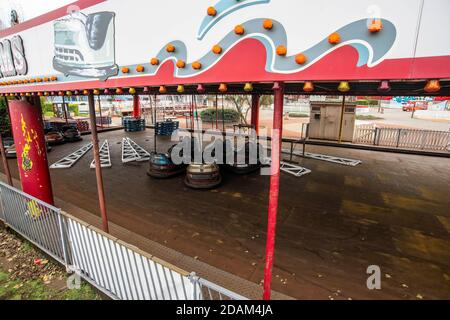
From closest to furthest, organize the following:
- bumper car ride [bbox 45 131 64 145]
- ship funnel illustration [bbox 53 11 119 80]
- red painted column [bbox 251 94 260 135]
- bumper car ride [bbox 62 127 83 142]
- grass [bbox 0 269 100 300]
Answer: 1. ship funnel illustration [bbox 53 11 119 80]
2. grass [bbox 0 269 100 300]
3. bumper car ride [bbox 45 131 64 145]
4. red painted column [bbox 251 94 260 135]
5. bumper car ride [bbox 62 127 83 142]

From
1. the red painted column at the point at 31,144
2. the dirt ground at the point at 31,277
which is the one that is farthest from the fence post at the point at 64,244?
the red painted column at the point at 31,144

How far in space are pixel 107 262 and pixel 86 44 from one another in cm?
292

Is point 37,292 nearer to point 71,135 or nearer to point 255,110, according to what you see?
point 255,110

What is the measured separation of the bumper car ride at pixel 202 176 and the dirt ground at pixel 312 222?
0.24 metres

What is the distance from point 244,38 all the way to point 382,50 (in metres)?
1.04

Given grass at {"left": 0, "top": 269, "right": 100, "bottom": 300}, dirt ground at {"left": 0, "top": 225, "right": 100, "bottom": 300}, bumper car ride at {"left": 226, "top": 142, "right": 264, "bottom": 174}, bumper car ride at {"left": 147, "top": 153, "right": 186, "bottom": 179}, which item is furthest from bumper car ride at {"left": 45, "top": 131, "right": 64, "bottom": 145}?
grass at {"left": 0, "top": 269, "right": 100, "bottom": 300}

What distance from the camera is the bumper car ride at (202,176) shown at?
693 centimetres

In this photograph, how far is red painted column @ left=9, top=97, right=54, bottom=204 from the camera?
514 cm

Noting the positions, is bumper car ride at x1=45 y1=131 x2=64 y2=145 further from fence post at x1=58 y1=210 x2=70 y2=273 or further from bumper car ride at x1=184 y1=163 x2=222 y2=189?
fence post at x1=58 y1=210 x2=70 y2=273

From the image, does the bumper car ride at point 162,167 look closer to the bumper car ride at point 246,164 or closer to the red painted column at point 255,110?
the bumper car ride at point 246,164

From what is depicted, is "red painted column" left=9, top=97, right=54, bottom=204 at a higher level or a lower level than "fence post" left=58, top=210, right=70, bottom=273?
higher

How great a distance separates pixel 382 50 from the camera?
1.62 m

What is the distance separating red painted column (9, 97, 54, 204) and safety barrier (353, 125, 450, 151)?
43.3 feet
